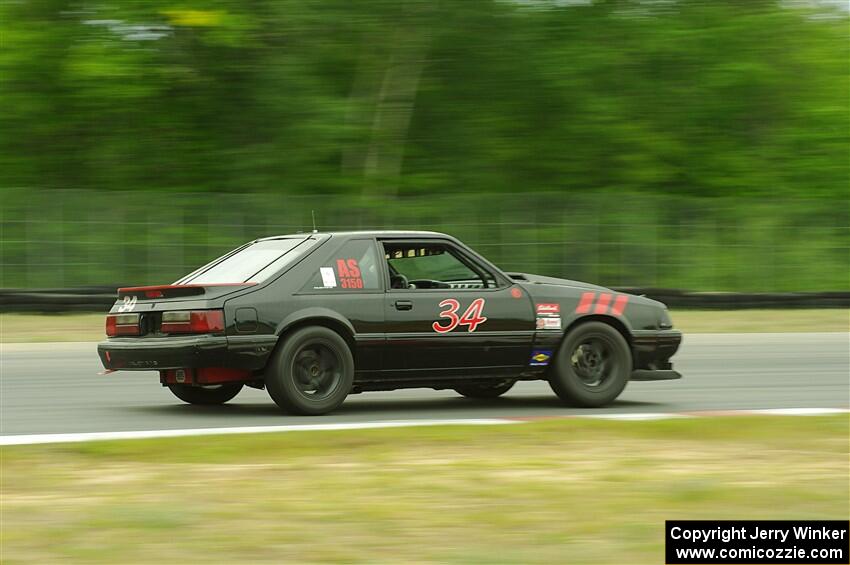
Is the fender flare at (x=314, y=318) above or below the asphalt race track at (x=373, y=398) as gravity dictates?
above

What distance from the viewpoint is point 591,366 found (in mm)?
11188

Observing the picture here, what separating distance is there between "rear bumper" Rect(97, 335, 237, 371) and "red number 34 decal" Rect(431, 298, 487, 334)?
174cm

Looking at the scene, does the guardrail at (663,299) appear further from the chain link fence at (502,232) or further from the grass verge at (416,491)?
the grass verge at (416,491)

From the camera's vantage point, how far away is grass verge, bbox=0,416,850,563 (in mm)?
5871

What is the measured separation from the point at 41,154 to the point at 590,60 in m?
12.1

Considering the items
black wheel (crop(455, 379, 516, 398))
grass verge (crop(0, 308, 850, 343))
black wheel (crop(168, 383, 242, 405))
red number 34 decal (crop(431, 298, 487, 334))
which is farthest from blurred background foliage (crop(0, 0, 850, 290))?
red number 34 decal (crop(431, 298, 487, 334))

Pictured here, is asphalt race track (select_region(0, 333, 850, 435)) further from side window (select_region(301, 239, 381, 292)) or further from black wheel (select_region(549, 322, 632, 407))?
side window (select_region(301, 239, 381, 292))

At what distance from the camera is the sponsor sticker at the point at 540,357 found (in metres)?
10.9

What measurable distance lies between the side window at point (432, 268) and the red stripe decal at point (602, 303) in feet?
2.88

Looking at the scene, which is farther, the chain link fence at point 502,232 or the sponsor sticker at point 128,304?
the chain link fence at point 502,232

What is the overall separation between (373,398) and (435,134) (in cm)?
1821

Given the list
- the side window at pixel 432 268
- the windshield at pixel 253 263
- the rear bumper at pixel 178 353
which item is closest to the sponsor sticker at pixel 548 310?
the side window at pixel 432 268

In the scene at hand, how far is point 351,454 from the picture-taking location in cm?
845

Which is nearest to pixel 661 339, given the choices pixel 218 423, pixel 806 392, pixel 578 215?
pixel 806 392
